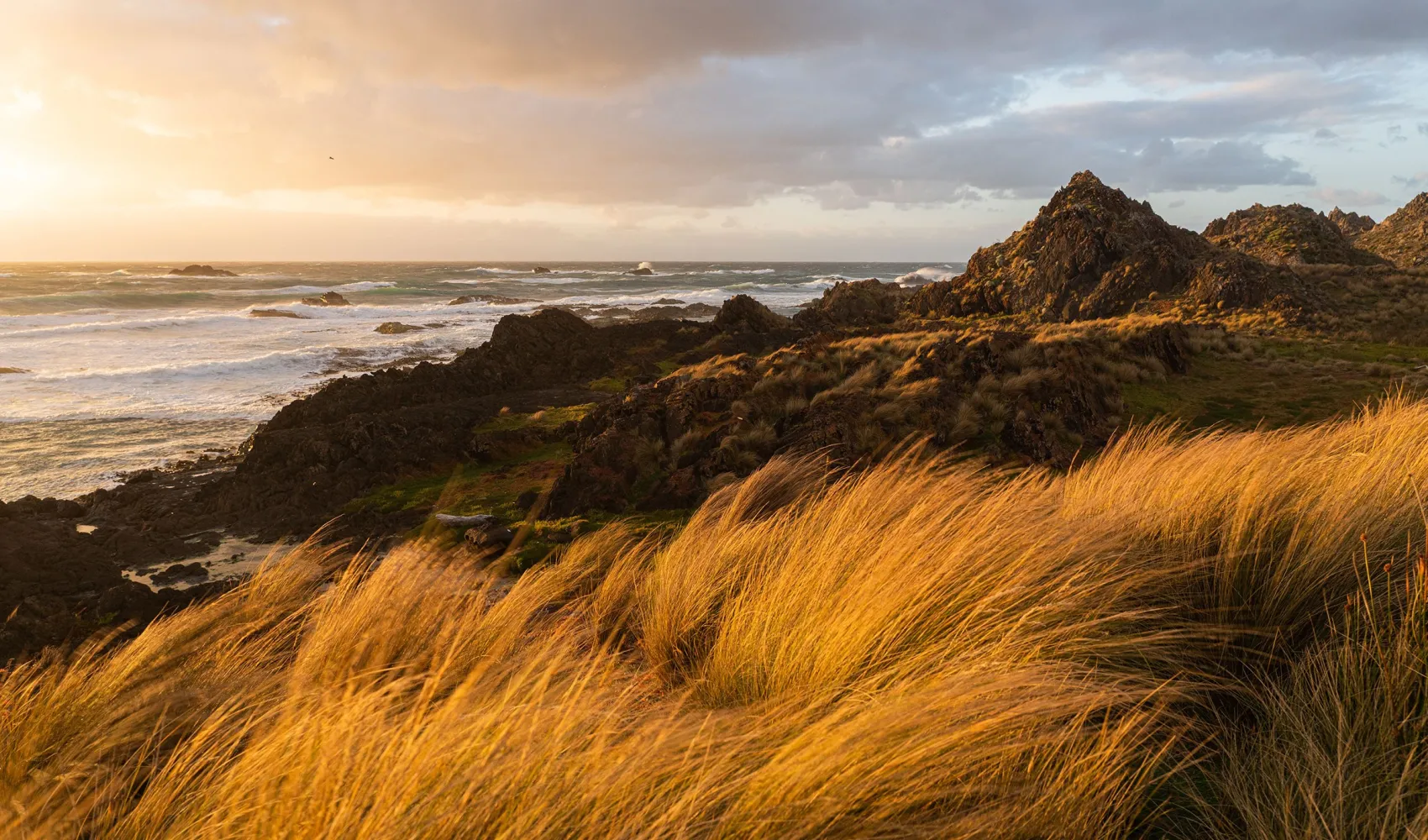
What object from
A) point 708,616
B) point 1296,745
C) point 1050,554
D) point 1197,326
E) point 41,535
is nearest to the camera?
point 1296,745

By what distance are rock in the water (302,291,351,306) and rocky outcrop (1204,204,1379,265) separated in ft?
179

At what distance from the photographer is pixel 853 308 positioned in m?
25.3

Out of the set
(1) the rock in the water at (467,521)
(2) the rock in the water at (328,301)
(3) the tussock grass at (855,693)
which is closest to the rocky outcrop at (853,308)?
(1) the rock in the water at (467,521)

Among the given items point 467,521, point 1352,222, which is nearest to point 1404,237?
point 1352,222

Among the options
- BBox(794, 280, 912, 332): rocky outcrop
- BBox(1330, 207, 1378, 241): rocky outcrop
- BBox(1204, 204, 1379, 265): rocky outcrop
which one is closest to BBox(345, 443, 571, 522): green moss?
BBox(794, 280, 912, 332): rocky outcrop

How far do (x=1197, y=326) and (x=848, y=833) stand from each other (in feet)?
58.5

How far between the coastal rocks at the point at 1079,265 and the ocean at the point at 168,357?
19.8 m

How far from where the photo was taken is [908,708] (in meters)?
1.92

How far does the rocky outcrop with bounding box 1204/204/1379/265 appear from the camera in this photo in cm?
3045

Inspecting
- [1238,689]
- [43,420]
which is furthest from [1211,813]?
[43,420]

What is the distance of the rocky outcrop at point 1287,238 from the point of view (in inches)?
1199

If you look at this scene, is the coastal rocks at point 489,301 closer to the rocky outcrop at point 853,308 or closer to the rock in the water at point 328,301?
the rock in the water at point 328,301

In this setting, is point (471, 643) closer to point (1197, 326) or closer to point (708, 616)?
point (708, 616)

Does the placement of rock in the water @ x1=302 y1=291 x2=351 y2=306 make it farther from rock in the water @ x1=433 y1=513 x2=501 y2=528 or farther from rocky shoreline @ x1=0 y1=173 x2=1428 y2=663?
rock in the water @ x1=433 y1=513 x2=501 y2=528
